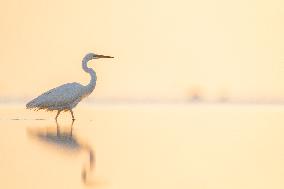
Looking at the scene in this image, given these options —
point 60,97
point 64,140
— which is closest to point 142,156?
point 64,140

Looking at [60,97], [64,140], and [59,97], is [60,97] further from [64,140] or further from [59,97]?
[64,140]

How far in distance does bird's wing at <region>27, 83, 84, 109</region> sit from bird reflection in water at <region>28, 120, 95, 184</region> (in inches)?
36.5

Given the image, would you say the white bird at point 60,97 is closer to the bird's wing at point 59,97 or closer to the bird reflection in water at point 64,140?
the bird's wing at point 59,97

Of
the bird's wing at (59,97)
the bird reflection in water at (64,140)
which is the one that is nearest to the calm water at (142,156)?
the bird reflection in water at (64,140)

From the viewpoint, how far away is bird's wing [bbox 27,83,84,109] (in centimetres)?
1642

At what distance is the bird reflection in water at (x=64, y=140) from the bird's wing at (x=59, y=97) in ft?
3.04

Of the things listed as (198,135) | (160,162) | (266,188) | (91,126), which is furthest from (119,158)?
(91,126)

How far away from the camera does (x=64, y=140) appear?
41.7 feet

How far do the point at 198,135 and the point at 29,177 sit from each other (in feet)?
19.0

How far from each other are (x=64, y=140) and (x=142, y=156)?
99.3 inches

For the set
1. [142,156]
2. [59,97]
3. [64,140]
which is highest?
[59,97]

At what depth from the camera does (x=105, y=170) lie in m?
9.15

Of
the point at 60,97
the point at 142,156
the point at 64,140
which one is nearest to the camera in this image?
the point at 142,156

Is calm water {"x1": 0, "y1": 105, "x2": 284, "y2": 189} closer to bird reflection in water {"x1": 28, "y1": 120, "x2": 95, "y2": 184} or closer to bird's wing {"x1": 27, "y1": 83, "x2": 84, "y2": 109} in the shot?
bird reflection in water {"x1": 28, "y1": 120, "x2": 95, "y2": 184}
